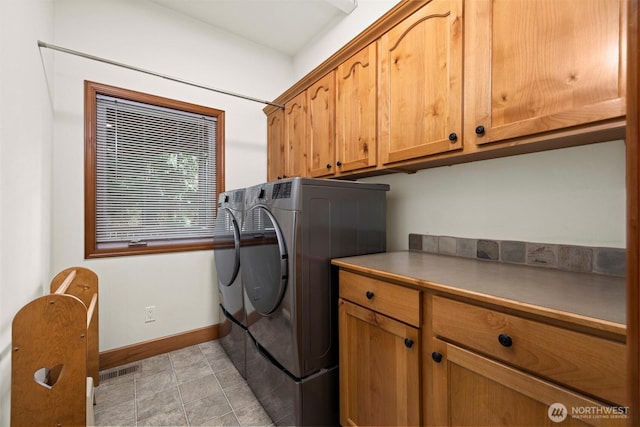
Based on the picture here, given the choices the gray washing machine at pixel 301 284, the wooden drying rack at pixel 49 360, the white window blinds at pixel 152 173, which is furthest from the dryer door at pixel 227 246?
the wooden drying rack at pixel 49 360

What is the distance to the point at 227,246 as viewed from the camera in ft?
6.59

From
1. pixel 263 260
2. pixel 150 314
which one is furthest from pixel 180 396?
pixel 263 260

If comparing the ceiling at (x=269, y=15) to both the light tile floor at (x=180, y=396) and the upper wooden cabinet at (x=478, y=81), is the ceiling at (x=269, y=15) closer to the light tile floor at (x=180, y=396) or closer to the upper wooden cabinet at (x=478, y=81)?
the upper wooden cabinet at (x=478, y=81)

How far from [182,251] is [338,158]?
5.24ft

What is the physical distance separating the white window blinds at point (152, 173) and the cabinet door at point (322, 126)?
3.48ft

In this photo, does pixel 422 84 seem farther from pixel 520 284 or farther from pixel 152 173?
pixel 152 173

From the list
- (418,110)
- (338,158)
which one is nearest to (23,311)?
(338,158)

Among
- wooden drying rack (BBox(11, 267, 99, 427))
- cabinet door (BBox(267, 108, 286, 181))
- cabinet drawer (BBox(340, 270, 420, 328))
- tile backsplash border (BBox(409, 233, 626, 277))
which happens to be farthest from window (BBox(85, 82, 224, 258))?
tile backsplash border (BBox(409, 233, 626, 277))

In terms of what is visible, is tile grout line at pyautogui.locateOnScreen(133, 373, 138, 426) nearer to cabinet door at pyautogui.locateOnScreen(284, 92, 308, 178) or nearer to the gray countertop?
the gray countertop

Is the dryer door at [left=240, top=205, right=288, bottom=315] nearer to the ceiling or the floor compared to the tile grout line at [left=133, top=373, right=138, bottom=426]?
nearer to the ceiling

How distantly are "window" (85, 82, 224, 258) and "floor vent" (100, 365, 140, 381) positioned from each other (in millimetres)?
866

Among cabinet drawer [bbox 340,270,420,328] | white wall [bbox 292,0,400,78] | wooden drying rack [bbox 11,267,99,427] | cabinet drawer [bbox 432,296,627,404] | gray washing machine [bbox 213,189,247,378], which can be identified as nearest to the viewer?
cabinet drawer [bbox 432,296,627,404]

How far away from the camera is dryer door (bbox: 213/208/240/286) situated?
1.85 m

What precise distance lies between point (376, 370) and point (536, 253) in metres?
0.91
